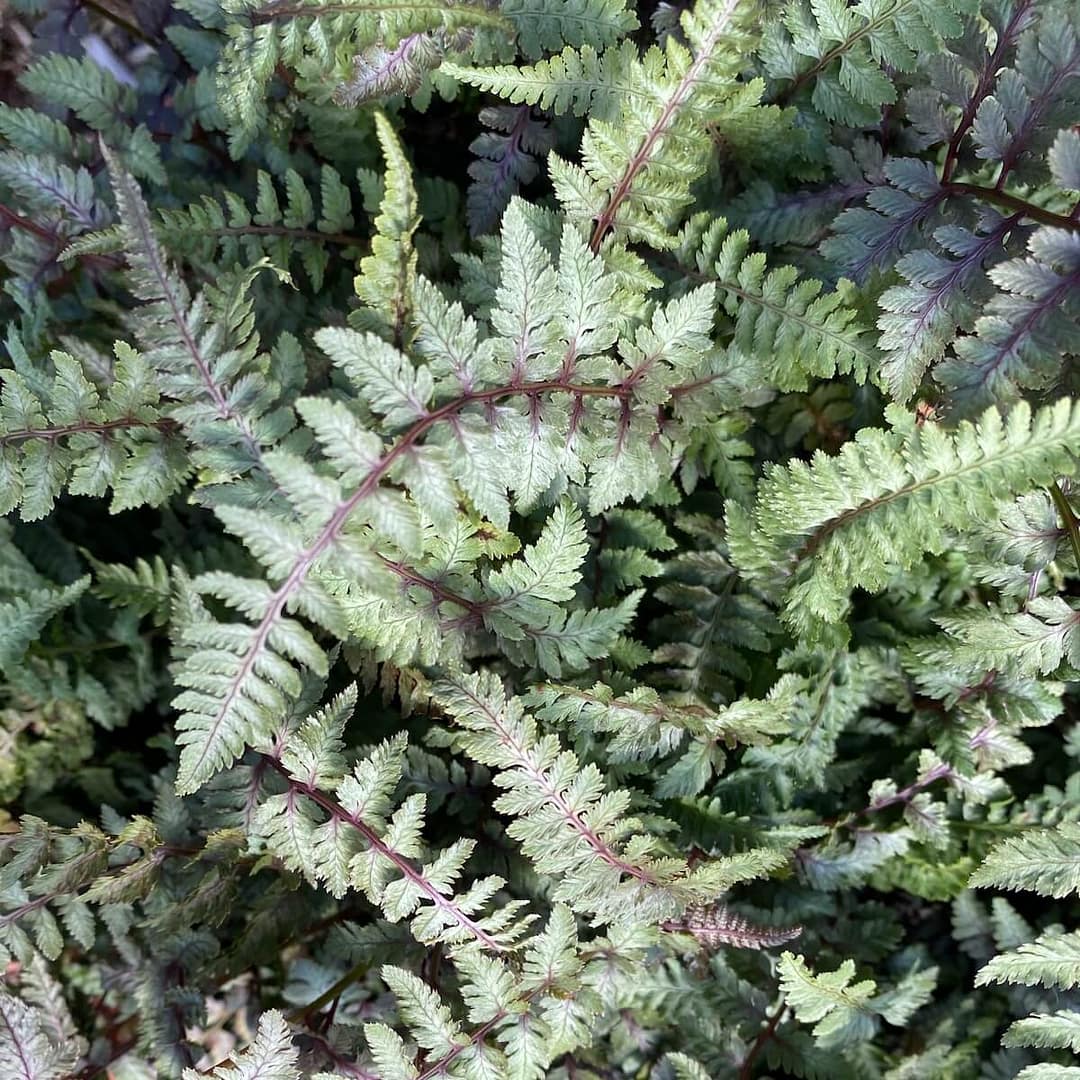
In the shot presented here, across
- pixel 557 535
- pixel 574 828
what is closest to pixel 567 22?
pixel 557 535

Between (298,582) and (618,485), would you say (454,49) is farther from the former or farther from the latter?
(298,582)

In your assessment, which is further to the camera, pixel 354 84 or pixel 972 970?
pixel 972 970

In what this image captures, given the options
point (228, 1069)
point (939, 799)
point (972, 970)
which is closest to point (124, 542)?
point (228, 1069)

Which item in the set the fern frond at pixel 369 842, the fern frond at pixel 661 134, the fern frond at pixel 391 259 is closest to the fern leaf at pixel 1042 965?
the fern frond at pixel 369 842

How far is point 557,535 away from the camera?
181 centimetres

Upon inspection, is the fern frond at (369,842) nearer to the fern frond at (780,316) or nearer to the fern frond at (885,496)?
the fern frond at (885,496)

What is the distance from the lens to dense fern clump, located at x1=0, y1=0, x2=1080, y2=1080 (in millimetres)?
1616

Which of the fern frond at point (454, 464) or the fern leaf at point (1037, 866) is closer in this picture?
the fern frond at point (454, 464)

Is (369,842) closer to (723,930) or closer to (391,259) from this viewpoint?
(723,930)

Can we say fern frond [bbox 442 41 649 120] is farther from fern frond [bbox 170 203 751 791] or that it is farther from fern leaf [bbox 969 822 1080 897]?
fern leaf [bbox 969 822 1080 897]

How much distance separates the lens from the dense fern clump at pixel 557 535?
162cm

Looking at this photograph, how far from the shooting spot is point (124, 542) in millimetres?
2609

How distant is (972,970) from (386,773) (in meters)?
1.62

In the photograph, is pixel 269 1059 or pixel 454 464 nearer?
pixel 454 464
